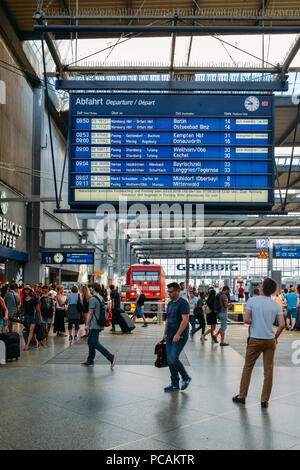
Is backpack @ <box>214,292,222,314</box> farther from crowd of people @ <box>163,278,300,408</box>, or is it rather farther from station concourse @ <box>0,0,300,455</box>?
crowd of people @ <box>163,278,300,408</box>

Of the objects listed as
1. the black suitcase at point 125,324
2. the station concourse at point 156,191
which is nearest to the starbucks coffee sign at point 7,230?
the station concourse at point 156,191

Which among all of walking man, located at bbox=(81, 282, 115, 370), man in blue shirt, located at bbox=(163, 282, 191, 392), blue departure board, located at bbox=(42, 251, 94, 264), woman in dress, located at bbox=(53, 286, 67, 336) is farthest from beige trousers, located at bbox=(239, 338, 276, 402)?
blue departure board, located at bbox=(42, 251, 94, 264)

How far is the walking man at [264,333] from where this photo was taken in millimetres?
6805

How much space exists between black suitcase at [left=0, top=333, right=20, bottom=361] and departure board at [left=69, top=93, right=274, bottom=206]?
3.38 metres

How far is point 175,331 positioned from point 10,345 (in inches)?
177

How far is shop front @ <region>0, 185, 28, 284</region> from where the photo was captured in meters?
21.5

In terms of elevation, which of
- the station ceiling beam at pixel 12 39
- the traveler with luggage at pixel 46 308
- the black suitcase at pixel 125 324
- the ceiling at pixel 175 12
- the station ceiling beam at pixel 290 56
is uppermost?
the station ceiling beam at pixel 12 39

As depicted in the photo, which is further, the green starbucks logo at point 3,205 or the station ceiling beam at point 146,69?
the green starbucks logo at point 3,205

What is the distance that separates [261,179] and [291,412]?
5.47 metres

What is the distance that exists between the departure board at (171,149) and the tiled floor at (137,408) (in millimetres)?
3616

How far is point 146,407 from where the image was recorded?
669 cm

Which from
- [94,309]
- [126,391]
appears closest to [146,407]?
[126,391]

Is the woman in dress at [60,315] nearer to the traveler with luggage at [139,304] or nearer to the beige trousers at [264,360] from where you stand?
the traveler with luggage at [139,304]

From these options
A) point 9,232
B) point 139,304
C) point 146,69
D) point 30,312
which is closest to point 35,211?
point 9,232
